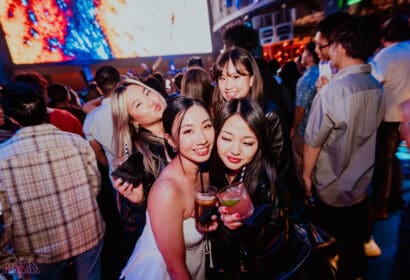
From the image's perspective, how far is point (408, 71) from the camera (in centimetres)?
284

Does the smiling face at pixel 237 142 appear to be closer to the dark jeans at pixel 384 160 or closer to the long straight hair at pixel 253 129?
the long straight hair at pixel 253 129

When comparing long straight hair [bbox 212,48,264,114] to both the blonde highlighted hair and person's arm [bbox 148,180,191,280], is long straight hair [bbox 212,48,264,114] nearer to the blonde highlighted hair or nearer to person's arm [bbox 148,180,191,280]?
the blonde highlighted hair

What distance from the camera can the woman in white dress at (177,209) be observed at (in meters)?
1.35

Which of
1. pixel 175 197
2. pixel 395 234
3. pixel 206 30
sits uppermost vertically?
pixel 206 30

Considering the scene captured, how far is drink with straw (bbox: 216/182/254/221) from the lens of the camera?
50.8 inches

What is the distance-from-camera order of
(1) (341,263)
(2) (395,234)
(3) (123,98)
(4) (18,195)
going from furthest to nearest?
1. (2) (395,234)
2. (1) (341,263)
3. (3) (123,98)
4. (4) (18,195)

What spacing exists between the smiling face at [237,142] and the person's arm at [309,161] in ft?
2.06

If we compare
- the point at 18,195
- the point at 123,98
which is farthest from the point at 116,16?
the point at 18,195

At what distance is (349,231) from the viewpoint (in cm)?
212

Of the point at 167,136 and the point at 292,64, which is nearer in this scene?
the point at 167,136

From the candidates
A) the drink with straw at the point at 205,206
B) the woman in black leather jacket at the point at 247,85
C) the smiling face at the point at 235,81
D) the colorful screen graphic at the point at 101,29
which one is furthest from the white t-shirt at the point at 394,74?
the colorful screen graphic at the point at 101,29

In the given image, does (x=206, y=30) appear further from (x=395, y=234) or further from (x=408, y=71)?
(x=395, y=234)

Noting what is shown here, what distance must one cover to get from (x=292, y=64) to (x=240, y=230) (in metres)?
5.10

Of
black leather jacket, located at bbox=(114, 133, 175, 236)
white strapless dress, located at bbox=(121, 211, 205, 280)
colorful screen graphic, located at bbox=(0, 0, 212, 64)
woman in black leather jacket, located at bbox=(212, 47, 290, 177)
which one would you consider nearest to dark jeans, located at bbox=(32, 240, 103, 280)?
black leather jacket, located at bbox=(114, 133, 175, 236)
